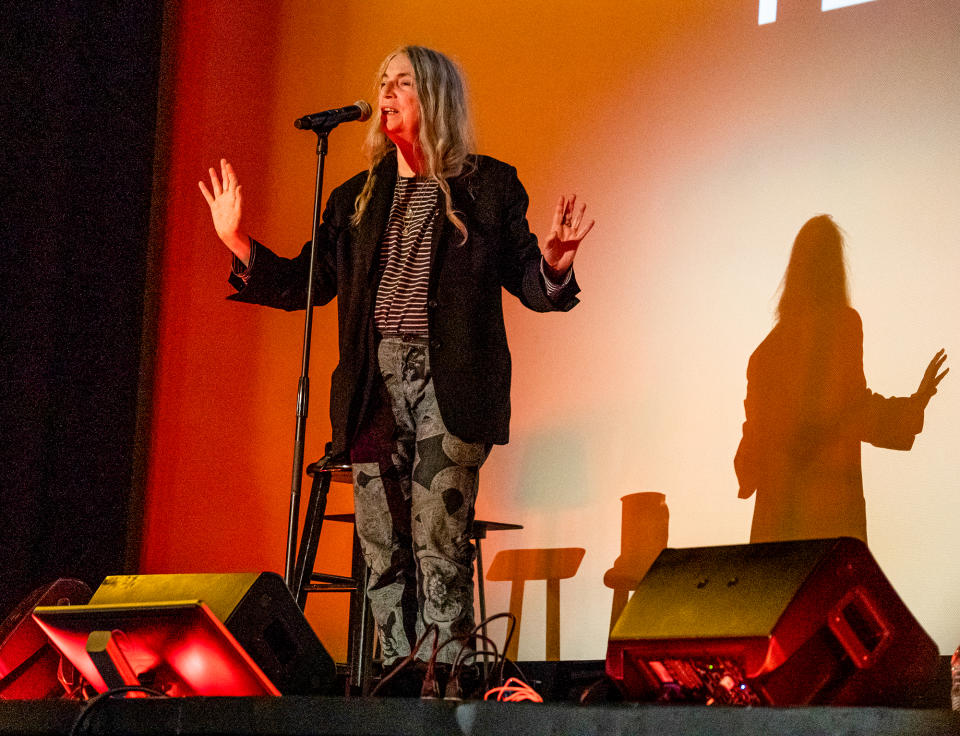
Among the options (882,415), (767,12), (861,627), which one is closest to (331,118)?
(767,12)

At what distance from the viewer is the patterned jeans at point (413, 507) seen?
6.43ft

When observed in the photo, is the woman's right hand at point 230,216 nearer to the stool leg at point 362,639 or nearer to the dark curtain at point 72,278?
the stool leg at point 362,639

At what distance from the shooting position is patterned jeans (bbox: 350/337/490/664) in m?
1.96

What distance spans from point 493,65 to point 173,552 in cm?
211

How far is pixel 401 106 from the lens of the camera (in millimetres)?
2266

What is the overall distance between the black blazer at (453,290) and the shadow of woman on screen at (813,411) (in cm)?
83

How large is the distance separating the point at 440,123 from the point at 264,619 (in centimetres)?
116

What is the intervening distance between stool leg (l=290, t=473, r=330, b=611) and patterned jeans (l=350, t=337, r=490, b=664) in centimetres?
54

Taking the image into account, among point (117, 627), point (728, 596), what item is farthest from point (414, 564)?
point (728, 596)

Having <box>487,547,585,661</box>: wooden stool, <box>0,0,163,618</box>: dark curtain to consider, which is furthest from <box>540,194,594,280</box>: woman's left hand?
<box>0,0,163,618</box>: dark curtain

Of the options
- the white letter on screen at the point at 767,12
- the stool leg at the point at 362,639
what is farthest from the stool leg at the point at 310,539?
the white letter on screen at the point at 767,12

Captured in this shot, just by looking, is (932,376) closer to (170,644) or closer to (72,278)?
(170,644)

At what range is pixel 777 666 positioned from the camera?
4.00 feet

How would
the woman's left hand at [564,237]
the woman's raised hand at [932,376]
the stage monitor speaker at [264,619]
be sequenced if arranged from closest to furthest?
the stage monitor speaker at [264,619], the woman's left hand at [564,237], the woman's raised hand at [932,376]
